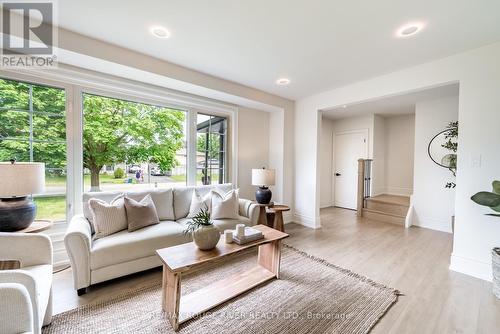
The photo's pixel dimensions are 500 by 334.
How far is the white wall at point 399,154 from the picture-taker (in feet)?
17.0

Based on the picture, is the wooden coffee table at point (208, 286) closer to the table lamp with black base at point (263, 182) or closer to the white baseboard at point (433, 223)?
the table lamp with black base at point (263, 182)

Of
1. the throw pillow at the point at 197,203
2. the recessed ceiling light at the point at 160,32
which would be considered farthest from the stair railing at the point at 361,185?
the recessed ceiling light at the point at 160,32

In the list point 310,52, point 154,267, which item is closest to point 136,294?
point 154,267

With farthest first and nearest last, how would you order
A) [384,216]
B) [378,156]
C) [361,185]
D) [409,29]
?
[378,156] → [361,185] → [384,216] → [409,29]

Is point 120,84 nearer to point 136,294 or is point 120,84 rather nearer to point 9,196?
point 9,196

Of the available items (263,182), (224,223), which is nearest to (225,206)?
(224,223)

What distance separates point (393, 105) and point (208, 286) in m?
4.85

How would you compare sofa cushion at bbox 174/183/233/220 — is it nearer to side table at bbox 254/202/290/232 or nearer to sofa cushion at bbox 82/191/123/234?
sofa cushion at bbox 82/191/123/234

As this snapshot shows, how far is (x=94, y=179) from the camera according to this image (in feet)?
9.27

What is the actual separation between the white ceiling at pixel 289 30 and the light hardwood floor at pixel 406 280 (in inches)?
97.6

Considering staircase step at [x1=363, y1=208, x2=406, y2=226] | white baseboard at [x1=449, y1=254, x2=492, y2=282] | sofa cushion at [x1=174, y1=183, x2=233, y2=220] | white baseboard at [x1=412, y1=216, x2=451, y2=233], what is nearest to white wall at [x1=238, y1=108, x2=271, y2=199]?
sofa cushion at [x1=174, y1=183, x2=233, y2=220]

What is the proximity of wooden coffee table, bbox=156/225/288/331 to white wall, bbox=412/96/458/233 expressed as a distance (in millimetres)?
3590

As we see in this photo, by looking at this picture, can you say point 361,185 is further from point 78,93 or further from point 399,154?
point 78,93

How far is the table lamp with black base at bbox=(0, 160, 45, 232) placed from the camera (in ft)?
5.69
